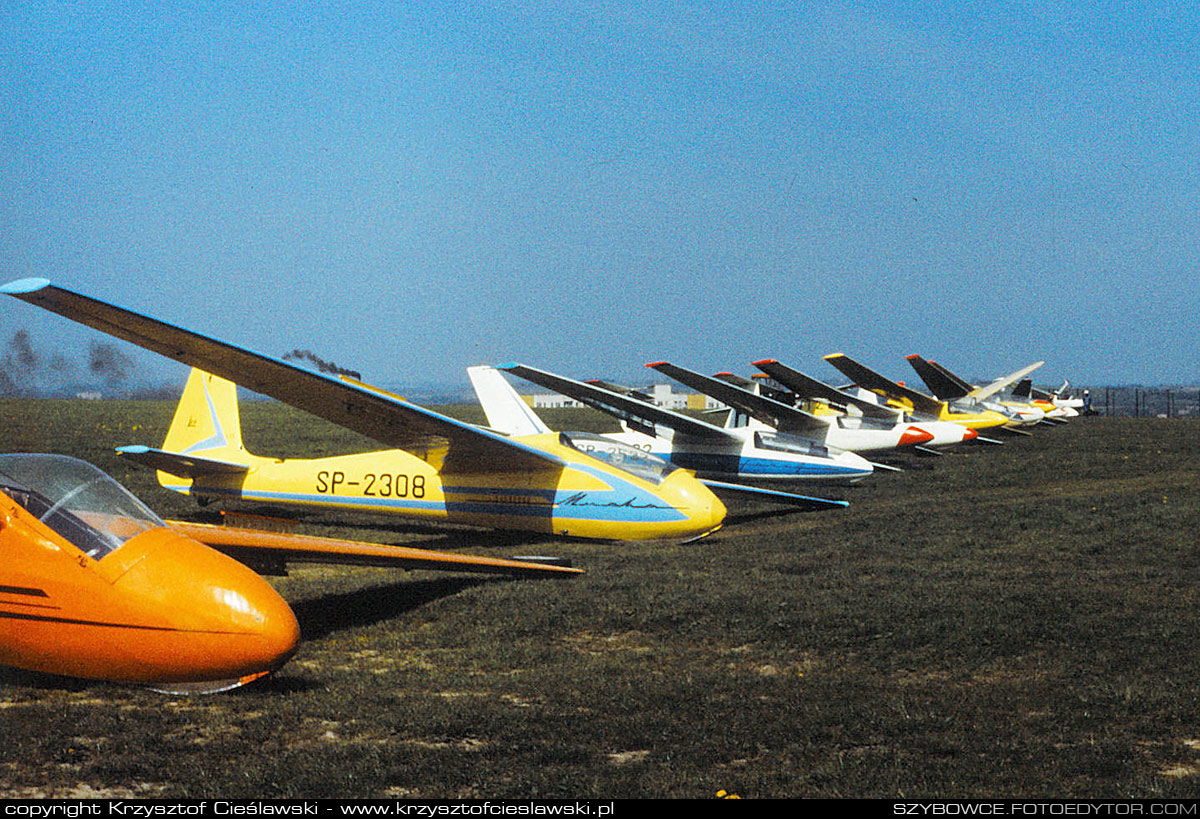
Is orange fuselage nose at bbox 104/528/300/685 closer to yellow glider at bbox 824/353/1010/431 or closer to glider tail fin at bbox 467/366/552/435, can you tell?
glider tail fin at bbox 467/366/552/435

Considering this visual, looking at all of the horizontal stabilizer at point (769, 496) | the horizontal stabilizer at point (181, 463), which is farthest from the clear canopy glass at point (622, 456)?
the horizontal stabilizer at point (181, 463)

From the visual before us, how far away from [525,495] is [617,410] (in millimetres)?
7202

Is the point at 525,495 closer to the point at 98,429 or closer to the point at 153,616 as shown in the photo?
the point at 153,616

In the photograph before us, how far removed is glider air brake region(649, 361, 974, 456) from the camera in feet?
75.4

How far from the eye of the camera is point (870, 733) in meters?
5.05

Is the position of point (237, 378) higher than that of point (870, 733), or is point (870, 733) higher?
point (237, 378)

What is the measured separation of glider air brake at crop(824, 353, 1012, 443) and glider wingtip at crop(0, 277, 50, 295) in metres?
25.5

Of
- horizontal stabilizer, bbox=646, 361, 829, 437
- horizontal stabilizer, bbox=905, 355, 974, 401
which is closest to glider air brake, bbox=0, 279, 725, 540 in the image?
horizontal stabilizer, bbox=646, 361, 829, 437

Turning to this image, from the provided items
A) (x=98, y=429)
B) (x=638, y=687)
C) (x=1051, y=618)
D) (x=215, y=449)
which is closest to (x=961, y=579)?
(x=1051, y=618)

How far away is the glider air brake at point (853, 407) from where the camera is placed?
25500mm

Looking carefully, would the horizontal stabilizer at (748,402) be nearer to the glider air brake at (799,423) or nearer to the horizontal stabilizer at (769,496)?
the glider air brake at (799,423)

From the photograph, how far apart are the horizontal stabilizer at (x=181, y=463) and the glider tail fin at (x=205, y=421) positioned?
0.36 m

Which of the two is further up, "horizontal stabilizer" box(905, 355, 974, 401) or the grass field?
"horizontal stabilizer" box(905, 355, 974, 401)

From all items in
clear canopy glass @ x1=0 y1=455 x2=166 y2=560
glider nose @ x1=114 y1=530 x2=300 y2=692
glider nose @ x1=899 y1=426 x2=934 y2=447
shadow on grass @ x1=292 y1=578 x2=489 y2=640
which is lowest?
shadow on grass @ x1=292 y1=578 x2=489 y2=640
